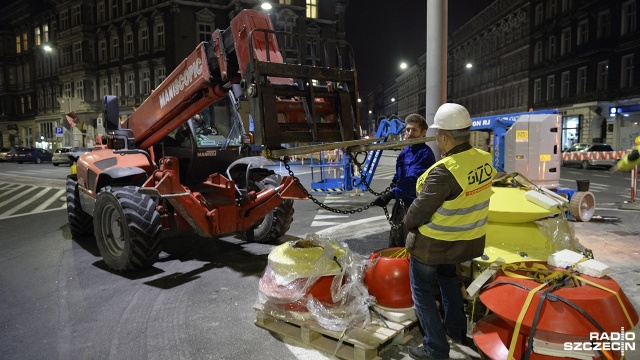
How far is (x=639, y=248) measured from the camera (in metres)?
6.83

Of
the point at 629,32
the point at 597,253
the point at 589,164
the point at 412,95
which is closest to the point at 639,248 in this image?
the point at 597,253

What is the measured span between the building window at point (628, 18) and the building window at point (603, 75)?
2.46 metres

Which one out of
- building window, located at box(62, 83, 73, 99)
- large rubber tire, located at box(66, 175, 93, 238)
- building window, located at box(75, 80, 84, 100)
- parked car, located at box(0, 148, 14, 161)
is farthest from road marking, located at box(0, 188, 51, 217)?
building window, located at box(62, 83, 73, 99)

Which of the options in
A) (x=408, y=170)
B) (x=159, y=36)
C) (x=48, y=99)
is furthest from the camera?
(x=48, y=99)

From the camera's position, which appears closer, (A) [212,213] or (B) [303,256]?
(B) [303,256]

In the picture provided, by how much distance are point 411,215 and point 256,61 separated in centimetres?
217

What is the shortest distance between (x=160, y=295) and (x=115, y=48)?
150 feet

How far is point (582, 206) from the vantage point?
27.9ft

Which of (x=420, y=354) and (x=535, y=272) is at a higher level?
(x=535, y=272)

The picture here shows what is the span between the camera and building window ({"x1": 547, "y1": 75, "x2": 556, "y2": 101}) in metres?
38.9

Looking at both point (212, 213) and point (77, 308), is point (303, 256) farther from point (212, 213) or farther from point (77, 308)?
point (77, 308)

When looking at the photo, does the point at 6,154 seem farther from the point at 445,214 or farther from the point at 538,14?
the point at 538,14

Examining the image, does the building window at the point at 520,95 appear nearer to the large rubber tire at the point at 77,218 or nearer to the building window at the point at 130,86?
the building window at the point at 130,86

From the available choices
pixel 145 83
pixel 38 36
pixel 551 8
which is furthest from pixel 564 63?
pixel 38 36
